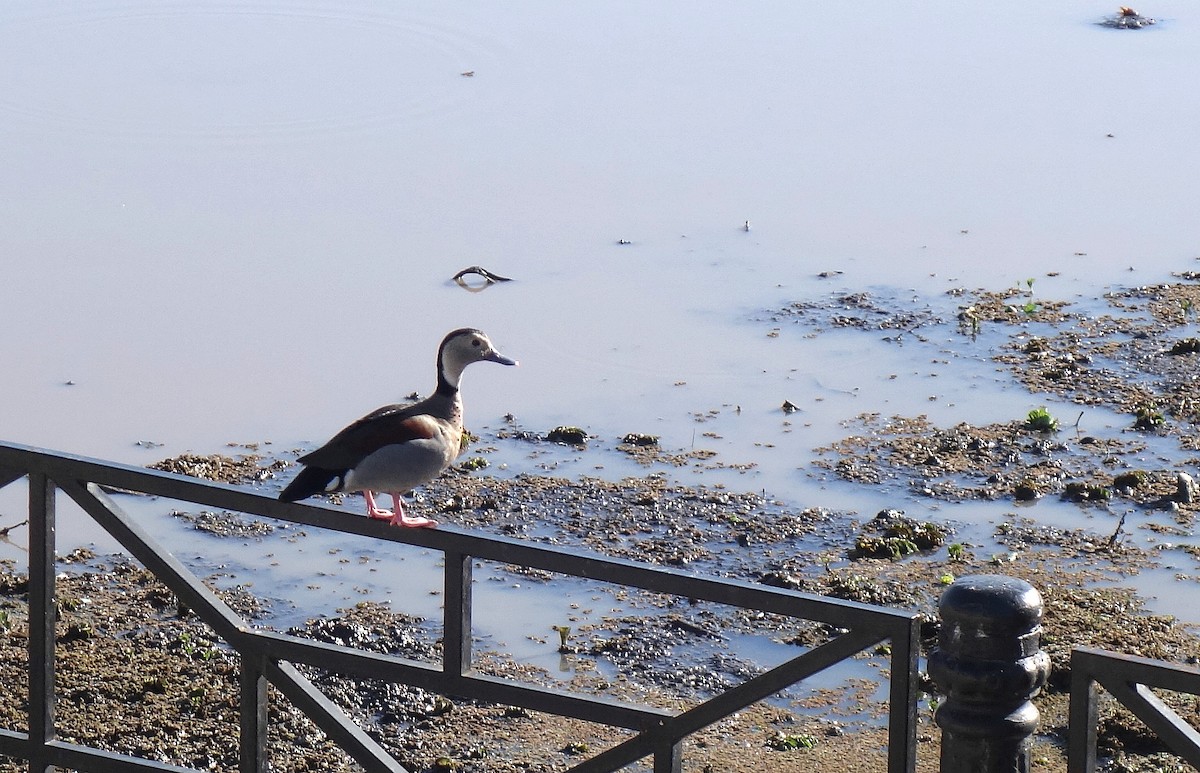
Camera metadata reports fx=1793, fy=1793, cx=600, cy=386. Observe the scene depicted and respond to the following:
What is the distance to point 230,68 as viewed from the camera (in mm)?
13773

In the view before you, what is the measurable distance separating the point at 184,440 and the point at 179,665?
2134 millimetres

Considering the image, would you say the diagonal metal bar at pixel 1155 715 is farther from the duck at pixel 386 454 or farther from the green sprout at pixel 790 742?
the green sprout at pixel 790 742

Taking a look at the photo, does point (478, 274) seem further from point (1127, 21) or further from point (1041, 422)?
point (1127, 21)

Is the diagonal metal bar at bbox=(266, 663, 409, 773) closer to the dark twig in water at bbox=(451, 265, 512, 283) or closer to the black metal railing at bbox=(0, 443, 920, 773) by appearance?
the black metal railing at bbox=(0, 443, 920, 773)

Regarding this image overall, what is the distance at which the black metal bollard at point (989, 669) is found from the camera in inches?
110

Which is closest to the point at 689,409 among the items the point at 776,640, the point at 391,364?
the point at 391,364

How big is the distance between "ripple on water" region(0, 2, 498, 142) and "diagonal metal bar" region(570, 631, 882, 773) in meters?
9.57

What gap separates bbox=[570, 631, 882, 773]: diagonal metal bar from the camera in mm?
2812

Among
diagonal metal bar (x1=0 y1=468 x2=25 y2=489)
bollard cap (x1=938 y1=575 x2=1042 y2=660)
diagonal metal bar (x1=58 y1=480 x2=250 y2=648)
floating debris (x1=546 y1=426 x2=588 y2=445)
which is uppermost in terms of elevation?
bollard cap (x1=938 y1=575 x2=1042 y2=660)

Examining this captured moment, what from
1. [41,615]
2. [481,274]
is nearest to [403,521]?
[41,615]

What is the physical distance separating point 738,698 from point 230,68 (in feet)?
38.2

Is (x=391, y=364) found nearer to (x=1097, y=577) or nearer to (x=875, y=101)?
(x=1097, y=577)

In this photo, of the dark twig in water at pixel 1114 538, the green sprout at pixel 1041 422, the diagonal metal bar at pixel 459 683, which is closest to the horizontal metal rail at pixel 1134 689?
the diagonal metal bar at pixel 459 683

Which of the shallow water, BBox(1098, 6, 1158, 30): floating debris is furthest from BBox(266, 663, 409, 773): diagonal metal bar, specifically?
BBox(1098, 6, 1158, 30): floating debris
